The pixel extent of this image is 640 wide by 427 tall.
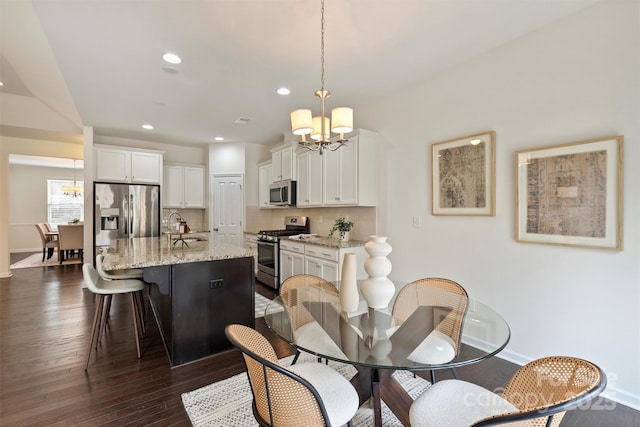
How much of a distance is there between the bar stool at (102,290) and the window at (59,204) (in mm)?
8759

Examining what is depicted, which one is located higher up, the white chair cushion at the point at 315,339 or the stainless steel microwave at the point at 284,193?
the stainless steel microwave at the point at 284,193

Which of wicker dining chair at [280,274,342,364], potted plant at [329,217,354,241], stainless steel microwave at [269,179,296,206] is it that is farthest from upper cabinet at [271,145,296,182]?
wicker dining chair at [280,274,342,364]

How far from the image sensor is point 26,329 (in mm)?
3035

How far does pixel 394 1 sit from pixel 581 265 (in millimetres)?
2334

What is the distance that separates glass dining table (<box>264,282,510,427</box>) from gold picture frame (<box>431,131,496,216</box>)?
3.76 feet

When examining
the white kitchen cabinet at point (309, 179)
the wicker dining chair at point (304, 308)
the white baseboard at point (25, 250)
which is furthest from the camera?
the white baseboard at point (25, 250)

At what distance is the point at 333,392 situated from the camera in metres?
1.30

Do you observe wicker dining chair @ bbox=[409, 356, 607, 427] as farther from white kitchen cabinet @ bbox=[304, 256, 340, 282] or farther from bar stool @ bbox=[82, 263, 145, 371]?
bar stool @ bbox=[82, 263, 145, 371]

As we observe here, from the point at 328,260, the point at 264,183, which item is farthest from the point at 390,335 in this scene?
the point at 264,183

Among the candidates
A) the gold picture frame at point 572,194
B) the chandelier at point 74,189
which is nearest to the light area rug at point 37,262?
the chandelier at point 74,189

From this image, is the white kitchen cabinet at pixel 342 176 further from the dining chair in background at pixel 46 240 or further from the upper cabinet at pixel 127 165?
the dining chair in background at pixel 46 240

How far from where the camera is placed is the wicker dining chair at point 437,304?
1.29m

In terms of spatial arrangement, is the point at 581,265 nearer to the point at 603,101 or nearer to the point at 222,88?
the point at 603,101

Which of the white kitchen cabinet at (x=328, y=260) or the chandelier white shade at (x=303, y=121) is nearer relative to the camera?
the chandelier white shade at (x=303, y=121)
